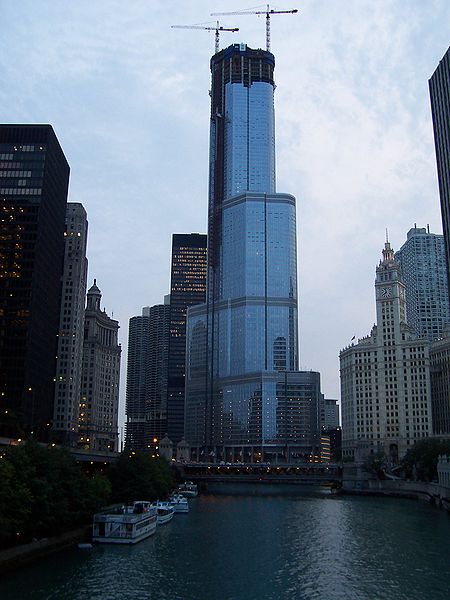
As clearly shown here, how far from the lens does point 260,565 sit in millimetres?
84062

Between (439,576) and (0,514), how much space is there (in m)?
48.6

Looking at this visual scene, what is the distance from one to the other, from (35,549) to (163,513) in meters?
50.1

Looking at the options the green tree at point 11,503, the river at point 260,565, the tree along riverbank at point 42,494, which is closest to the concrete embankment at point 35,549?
the tree along riverbank at point 42,494

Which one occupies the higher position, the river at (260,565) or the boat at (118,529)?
the boat at (118,529)

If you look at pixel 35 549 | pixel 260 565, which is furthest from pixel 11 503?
pixel 260 565

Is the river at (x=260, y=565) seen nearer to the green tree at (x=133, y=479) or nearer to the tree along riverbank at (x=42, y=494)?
the tree along riverbank at (x=42, y=494)

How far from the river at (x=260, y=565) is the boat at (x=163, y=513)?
1622mm

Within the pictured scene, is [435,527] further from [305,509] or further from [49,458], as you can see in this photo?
[49,458]

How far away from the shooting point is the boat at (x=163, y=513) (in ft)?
413

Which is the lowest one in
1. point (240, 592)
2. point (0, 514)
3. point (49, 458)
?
point (240, 592)

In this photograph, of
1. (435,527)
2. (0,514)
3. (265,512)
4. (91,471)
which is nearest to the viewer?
(0,514)

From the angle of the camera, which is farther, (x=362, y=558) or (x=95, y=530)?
(x=95, y=530)

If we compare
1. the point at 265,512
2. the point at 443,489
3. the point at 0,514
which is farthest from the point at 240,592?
the point at 443,489

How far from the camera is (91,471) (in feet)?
630
